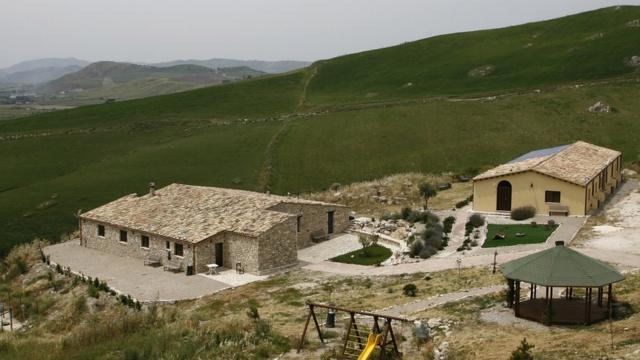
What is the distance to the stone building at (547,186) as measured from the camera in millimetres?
50562

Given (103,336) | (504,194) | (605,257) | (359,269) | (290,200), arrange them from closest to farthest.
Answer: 1. (103,336)
2. (605,257)
3. (359,269)
4. (290,200)
5. (504,194)

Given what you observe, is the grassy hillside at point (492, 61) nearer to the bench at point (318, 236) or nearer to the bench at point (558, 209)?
the bench at point (558, 209)

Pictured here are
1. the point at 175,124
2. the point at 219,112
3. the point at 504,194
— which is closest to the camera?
the point at 504,194

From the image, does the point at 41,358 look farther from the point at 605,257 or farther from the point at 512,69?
the point at 512,69

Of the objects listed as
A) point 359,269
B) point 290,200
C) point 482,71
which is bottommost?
point 359,269

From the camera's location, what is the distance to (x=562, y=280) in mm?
25875

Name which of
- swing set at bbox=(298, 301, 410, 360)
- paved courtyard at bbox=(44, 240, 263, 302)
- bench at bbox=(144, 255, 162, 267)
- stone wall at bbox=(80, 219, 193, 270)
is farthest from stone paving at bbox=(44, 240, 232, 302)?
swing set at bbox=(298, 301, 410, 360)

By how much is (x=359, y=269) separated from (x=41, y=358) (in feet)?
69.7

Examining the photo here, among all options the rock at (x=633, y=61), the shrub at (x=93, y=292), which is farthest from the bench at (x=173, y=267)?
the rock at (x=633, y=61)

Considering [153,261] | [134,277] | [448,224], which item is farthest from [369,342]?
[448,224]

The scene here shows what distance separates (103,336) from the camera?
2822cm

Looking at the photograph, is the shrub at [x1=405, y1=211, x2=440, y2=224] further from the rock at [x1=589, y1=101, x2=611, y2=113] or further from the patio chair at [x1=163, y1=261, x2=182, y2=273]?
the rock at [x1=589, y1=101, x2=611, y2=113]

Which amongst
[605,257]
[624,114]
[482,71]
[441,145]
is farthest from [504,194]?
[482,71]

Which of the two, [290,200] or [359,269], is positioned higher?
[290,200]
